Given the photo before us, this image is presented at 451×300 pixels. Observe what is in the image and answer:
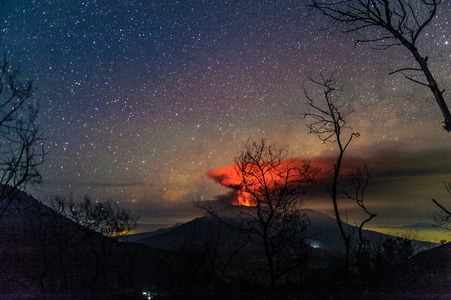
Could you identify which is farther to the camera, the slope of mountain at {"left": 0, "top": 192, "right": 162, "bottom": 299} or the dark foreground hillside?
the slope of mountain at {"left": 0, "top": 192, "right": 162, "bottom": 299}

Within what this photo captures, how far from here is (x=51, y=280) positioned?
29891 mm

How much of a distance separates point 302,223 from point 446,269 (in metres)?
12.3

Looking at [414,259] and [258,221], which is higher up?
[258,221]

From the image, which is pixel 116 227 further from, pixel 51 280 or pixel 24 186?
pixel 24 186

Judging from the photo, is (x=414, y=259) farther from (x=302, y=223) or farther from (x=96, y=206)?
(x=96, y=206)

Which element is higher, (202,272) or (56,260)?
(56,260)

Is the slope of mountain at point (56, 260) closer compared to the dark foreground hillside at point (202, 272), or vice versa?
the dark foreground hillside at point (202, 272)

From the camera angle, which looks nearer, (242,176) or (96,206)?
(242,176)

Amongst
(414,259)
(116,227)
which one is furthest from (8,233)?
(414,259)

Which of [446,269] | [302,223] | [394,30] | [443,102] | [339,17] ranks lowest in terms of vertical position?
[446,269]

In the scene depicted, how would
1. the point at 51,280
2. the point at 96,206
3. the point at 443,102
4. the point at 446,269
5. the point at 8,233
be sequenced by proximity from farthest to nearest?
the point at 8,233, the point at 96,206, the point at 51,280, the point at 446,269, the point at 443,102

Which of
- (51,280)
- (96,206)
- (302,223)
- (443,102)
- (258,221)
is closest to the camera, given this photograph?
(443,102)

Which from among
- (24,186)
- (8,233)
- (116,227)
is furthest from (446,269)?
(8,233)

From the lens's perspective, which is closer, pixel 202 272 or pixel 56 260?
pixel 202 272
